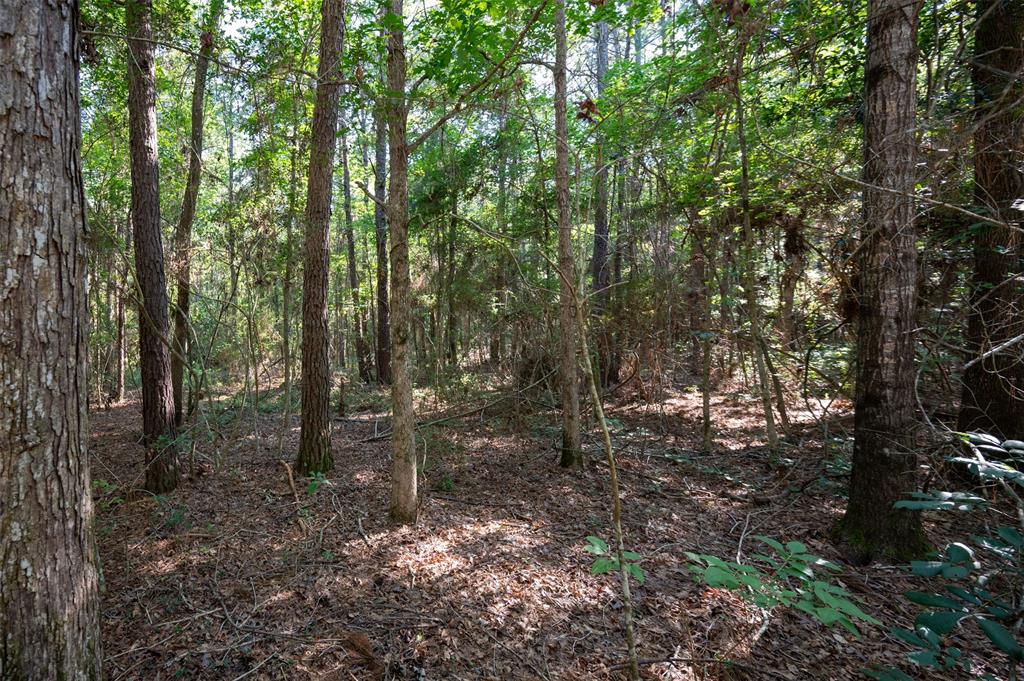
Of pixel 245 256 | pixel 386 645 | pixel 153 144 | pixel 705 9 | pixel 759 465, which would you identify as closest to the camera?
pixel 386 645

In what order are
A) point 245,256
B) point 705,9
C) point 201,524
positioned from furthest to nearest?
point 245,256
point 705,9
point 201,524

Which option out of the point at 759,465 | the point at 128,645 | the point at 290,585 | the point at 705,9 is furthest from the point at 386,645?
the point at 705,9

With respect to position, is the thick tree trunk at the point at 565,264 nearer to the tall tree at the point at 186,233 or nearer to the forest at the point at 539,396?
the forest at the point at 539,396

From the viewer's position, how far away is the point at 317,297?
225 inches

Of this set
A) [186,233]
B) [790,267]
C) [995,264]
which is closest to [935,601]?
[995,264]

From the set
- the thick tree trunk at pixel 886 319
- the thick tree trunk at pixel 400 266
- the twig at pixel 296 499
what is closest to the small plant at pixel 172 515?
the twig at pixel 296 499

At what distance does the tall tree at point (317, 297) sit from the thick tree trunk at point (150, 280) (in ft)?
4.97

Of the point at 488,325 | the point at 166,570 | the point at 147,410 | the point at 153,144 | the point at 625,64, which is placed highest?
the point at 625,64

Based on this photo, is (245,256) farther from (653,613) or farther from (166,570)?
(653,613)

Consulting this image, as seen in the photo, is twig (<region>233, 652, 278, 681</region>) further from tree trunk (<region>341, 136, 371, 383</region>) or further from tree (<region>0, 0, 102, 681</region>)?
tree trunk (<region>341, 136, 371, 383</region>)

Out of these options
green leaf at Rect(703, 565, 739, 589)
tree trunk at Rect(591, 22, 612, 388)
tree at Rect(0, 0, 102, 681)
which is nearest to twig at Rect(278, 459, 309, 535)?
tree at Rect(0, 0, 102, 681)

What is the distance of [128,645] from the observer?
Result: 3.05 meters

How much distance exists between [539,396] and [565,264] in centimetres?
337

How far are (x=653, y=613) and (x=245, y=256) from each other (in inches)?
282
